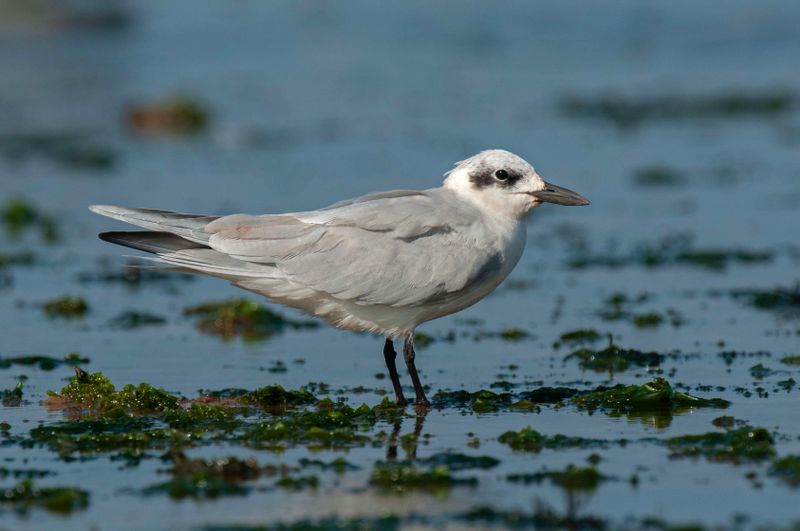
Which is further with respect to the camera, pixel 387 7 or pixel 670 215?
pixel 387 7

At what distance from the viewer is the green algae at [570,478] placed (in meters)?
5.64

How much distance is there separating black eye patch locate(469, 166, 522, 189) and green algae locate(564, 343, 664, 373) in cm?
127

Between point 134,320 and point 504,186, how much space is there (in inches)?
125

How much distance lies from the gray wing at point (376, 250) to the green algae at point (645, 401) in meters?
0.92

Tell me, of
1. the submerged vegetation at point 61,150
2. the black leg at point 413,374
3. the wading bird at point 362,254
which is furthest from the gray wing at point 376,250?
the submerged vegetation at point 61,150

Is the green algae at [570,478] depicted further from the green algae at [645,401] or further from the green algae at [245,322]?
the green algae at [245,322]

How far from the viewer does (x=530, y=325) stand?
9453 millimetres

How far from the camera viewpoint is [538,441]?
633 cm

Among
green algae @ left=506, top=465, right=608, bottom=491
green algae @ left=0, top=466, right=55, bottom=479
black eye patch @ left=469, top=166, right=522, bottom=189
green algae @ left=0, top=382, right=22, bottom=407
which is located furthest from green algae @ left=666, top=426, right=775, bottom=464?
green algae @ left=0, top=382, right=22, bottom=407

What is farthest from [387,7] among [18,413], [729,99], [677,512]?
[677,512]

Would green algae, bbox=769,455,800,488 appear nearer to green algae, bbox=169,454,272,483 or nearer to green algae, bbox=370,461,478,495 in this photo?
green algae, bbox=370,461,478,495

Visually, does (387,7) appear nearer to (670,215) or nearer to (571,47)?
(571,47)

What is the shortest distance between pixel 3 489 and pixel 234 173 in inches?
399

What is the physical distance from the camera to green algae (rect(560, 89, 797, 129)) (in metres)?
18.0
